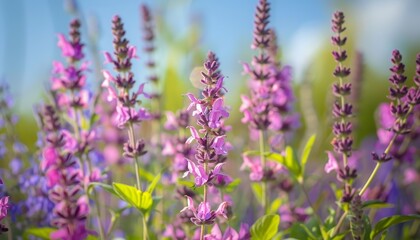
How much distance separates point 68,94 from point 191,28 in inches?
92.9

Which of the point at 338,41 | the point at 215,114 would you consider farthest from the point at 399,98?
the point at 215,114

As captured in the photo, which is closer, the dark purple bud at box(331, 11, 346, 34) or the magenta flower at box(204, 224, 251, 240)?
the magenta flower at box(204, 224, 251, 240)

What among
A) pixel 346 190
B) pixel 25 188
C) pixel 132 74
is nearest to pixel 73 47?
pixel 132 74

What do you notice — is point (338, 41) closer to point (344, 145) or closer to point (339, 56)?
point (339, 56)

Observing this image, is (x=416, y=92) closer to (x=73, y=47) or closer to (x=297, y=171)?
(x=297, y=171)

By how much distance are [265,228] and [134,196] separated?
0.39m

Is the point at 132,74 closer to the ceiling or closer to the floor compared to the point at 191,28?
closer to the floor

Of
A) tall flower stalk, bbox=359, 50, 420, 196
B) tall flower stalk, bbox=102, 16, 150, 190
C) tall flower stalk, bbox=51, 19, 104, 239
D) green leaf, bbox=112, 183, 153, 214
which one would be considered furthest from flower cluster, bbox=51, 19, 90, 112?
tall flower stalk, bbox=359, 50, 420, 196

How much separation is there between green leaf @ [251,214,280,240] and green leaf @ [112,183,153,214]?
1.04 feet

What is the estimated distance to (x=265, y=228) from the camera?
1.56m

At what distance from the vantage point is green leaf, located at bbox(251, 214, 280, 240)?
5.09 ft

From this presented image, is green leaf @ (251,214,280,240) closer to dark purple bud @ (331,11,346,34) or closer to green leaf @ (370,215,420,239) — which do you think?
green leaf @ (370,215,420,239)

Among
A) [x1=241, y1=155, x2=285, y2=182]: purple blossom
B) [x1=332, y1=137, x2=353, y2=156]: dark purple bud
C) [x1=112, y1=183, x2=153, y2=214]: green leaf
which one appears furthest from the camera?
[x1=241, y1=155, x2=285, y2=182]: purple blossom

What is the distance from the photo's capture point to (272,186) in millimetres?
2410
